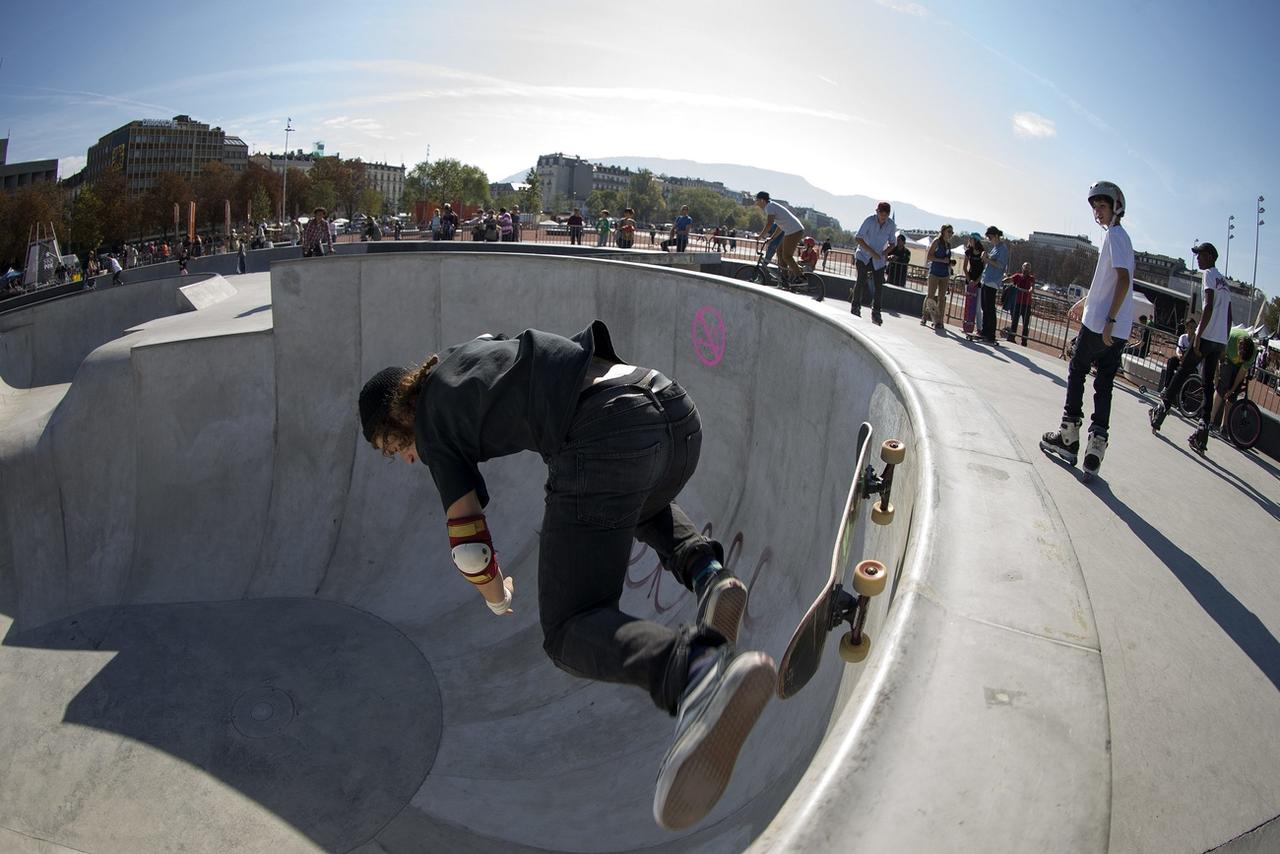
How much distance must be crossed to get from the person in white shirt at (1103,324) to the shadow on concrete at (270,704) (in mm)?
5607

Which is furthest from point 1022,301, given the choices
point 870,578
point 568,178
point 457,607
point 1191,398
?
point 568,178

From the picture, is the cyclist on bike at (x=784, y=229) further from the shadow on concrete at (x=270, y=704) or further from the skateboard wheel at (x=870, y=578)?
the skateboard wheel at (x=870, y=578)

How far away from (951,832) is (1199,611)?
8.25 ft

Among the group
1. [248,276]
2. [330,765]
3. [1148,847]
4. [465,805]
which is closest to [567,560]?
[1148,847]

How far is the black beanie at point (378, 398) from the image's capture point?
296cm

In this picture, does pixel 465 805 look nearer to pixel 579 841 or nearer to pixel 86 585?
pixel 579 841

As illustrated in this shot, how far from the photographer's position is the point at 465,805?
5.62 metres

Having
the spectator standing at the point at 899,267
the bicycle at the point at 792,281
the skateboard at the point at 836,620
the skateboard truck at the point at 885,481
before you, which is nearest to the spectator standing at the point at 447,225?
the bicycle at the point at 792,281

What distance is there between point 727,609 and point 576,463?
74 centimetres

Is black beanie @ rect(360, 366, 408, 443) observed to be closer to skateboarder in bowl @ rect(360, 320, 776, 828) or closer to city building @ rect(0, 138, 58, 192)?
skateboarder in bowl @ rect(360, 320, 776, 828)

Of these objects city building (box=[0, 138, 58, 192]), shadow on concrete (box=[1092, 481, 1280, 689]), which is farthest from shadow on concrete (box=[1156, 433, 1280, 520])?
city building (box=[0, 138, 58, 192])

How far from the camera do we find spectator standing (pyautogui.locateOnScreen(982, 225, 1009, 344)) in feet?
34.6

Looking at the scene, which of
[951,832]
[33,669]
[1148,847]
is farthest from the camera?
[33,669]

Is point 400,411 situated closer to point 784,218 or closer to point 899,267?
point 784,218
